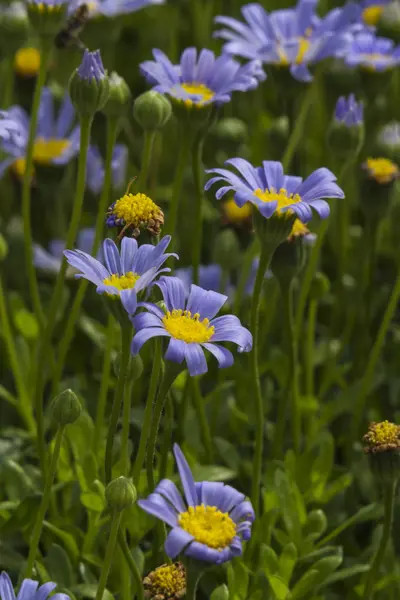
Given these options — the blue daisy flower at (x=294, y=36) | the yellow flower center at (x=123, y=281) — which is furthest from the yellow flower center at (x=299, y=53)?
the yellow flower center at (x=123, y=281)

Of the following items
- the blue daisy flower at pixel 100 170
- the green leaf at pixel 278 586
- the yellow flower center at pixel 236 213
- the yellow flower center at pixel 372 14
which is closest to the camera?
the green leaf at pixel 278 586

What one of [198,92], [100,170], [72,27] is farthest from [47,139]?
[198,92]

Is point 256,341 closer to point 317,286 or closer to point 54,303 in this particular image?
point 54,303

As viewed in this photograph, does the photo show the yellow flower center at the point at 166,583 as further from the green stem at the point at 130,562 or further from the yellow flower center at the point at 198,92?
the yellow flower center at the point at 198,92

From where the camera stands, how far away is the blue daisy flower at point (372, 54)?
142 centimetres

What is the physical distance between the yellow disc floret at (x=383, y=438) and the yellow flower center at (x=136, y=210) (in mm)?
272

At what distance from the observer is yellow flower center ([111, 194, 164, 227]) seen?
33.6 inches

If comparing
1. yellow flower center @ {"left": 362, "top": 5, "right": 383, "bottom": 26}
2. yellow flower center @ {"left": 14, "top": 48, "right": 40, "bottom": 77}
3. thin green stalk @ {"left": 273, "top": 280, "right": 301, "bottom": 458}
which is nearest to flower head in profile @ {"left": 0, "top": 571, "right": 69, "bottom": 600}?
thin green stalk @ {"left": 273, "top": 280, "right": 301, "bottom": 458}

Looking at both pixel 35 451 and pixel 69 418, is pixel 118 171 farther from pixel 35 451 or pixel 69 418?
pixel 69 418

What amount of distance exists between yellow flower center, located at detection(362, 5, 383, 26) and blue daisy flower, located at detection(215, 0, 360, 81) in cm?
32

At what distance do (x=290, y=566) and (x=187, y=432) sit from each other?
0.24 m

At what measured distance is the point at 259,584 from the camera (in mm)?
956

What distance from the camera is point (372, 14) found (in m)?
1.79

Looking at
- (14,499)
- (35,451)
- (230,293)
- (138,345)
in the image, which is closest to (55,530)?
(14,499)
